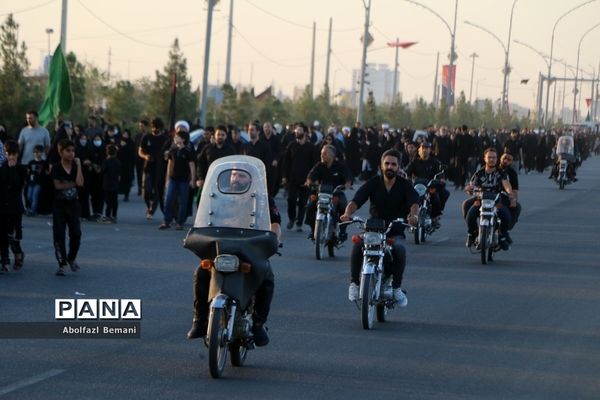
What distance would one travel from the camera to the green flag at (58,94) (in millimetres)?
28391

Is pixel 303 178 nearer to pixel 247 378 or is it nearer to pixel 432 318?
pixel 432 318

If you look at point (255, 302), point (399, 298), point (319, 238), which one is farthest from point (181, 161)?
point (255, 302)

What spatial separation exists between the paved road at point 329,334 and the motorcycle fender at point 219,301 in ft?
1.79

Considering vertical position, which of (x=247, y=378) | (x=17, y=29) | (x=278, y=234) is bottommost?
(x=247, y=378)

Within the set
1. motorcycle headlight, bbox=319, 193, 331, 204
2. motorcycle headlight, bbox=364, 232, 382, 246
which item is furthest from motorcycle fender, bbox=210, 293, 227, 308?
motorcycle headlight, bbox=319, 193, 331, 204

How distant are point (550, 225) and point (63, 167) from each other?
1462 centimetres

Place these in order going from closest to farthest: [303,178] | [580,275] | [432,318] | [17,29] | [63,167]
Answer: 1. [432,318]
2. [63,167]
3. [580,275]
4. [303,178]
5. [17,29]

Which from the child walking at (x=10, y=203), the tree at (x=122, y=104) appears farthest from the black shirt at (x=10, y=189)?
the tree at (x=122, y=104)

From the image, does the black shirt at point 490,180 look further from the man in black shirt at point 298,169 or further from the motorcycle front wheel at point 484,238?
the man in black shirt at point 298,169

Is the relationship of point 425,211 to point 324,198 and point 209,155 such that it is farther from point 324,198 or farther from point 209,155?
point 324,198

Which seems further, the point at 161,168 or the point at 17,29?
the point at 17,29

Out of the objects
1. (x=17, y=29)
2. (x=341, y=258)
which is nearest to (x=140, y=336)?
(x=341, y=258)

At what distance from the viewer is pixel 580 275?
60.6 feet

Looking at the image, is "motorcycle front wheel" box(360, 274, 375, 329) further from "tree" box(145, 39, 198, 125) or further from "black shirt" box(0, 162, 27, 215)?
"tree" box(145, 39, 198, 125)
